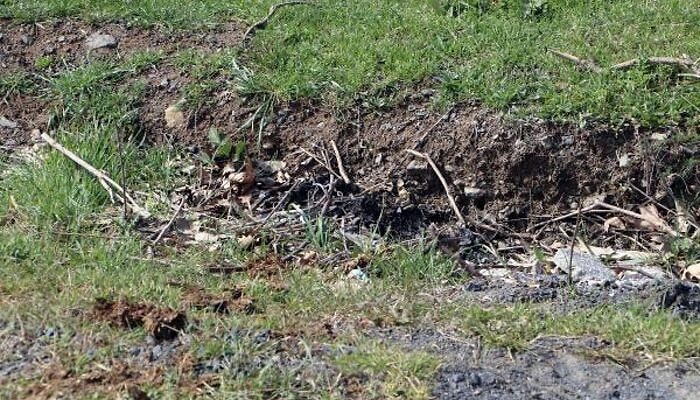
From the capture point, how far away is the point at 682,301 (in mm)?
4285

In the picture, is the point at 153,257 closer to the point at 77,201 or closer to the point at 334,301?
the point at 77,201

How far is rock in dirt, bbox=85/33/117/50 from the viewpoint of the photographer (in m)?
6.75

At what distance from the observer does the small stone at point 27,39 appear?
6.89 m

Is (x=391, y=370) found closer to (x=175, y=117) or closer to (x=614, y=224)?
(x=614, y=224)

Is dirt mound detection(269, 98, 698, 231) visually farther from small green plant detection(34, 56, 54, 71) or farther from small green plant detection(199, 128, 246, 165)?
small green plant detection(34, 56, 54, 71)

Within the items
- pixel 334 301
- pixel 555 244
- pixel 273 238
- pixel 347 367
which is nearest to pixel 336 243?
pixel 273 238

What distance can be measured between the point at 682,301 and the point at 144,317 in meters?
2.15

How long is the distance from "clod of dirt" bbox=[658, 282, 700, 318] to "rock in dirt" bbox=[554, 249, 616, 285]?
35 centimetres

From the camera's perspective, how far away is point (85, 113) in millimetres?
6160

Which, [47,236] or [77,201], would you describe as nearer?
[47,236]

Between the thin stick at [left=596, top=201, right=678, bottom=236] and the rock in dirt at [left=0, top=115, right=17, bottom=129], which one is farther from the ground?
the thin stick at [left=596, top=201, right=678, bottom=236]

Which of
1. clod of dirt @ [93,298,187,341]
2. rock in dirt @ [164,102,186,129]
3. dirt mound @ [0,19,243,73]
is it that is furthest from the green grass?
clod of dirt @ [93,298,187,341]

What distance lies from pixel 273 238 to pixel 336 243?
308 millimetres

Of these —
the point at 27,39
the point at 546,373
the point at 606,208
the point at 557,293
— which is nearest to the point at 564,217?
the point at 606,208
